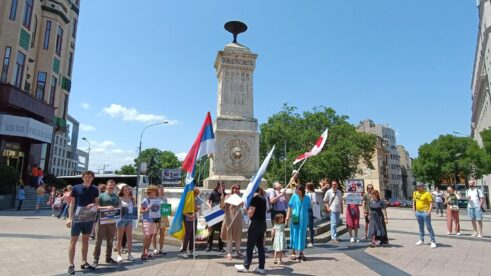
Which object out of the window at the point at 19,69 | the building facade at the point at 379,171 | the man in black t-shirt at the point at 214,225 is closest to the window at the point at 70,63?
the window at the point at 19,69

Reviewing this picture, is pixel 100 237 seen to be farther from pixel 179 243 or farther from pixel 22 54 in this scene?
pixel 22 54

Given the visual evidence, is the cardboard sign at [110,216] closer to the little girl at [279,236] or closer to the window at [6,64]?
the little girl at [279,236]

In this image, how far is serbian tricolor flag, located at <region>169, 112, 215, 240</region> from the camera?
342 inches

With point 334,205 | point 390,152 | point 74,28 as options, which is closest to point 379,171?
point 390,152

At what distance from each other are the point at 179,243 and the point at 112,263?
2.98m

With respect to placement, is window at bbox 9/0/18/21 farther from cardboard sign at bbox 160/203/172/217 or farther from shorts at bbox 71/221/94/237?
shorts at bbox 71/221/94/237

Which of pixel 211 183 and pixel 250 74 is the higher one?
pixel 250 74

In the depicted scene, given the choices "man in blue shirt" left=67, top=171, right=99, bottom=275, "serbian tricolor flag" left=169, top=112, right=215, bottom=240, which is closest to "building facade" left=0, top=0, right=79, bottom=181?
"man in blue shirt" left=67, top=171, right=99, bottom=275

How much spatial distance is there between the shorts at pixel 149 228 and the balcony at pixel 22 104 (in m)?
23.5

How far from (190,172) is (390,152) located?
103 metres

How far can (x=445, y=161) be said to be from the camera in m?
46.0

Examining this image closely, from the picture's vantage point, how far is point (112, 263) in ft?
25.7

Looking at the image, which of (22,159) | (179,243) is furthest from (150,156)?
(179,243)

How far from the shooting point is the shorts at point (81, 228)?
273 inches
